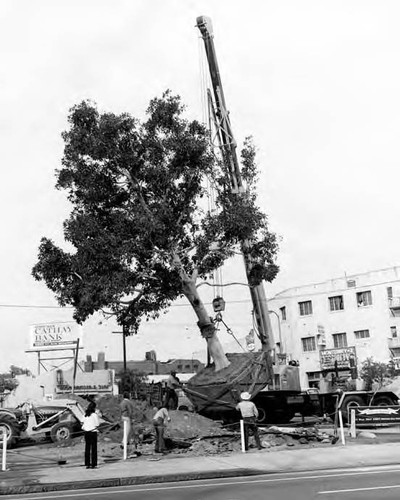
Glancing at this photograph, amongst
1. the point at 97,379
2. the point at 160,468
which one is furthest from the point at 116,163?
the point at 97,379

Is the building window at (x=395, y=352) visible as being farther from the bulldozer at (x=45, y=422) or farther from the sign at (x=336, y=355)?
the bulldozer at (x=45, y=422)

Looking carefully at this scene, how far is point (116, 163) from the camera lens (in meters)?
23.2

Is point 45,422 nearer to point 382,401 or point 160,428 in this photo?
point 160,428

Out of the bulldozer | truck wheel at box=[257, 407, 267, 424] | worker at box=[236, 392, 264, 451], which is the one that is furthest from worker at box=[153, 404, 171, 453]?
truck wheel at box=[257, 407, 267, 424]

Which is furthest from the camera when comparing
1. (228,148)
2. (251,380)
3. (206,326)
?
(228,148)

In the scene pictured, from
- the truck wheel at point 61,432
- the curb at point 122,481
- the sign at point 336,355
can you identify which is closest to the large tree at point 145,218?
the truck wheel at point 61,432

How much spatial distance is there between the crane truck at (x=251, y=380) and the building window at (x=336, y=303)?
123 feet

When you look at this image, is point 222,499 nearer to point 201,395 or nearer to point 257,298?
point 201,395

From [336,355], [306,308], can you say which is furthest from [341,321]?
[336,355]

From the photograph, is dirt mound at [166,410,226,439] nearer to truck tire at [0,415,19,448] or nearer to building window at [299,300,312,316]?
truck tire at [0,415,19,448]

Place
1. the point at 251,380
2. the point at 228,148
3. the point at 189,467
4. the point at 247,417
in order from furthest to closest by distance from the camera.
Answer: the point at 228,148, the point at 251,380, the point at 247,417, the point at 189,467

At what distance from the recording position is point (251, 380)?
23.2 m

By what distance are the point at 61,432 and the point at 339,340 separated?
150ft

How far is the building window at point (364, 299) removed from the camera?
207 feet
